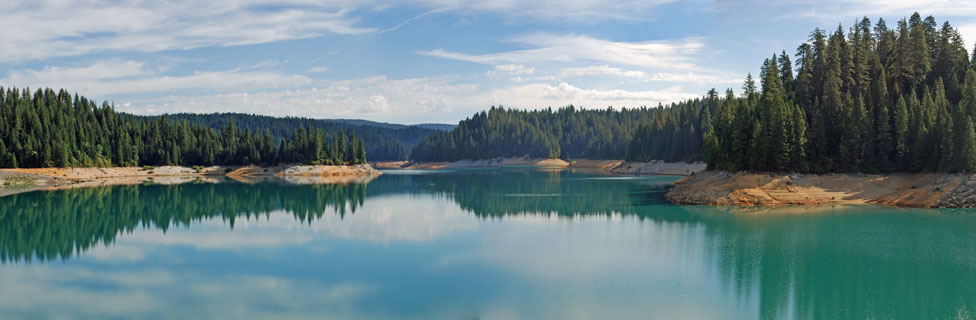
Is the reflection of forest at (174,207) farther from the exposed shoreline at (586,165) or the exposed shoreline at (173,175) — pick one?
the exposed shoreline at (586,165)

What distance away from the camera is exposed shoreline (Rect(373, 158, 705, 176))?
334ft

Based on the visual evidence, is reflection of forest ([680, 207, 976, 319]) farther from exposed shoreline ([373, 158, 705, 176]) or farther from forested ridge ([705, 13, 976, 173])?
exposed shoreline ([373, 158, 705, 176])

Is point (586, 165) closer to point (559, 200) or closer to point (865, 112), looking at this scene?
point (559, 200)

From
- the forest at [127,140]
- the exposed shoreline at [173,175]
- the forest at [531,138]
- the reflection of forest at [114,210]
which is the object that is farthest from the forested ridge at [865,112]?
the forest at [531,138]

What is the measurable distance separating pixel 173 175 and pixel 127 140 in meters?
10.4

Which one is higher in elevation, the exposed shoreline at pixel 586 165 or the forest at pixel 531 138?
the forest at pixel 531 138

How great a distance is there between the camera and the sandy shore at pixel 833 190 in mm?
46000

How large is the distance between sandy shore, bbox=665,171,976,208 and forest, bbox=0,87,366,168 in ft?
281

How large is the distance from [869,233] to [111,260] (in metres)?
37.9

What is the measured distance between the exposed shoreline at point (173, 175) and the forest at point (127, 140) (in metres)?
1.66

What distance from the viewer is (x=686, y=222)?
131ft

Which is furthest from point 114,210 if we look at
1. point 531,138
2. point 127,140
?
point 531,138

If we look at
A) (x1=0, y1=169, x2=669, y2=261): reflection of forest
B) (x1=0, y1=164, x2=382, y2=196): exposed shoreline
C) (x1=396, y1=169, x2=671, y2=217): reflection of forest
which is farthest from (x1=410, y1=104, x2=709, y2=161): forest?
(x1=0, y1=169, x2=669, y2=261): reflection of forest

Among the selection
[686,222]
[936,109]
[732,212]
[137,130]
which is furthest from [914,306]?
[137,130]
